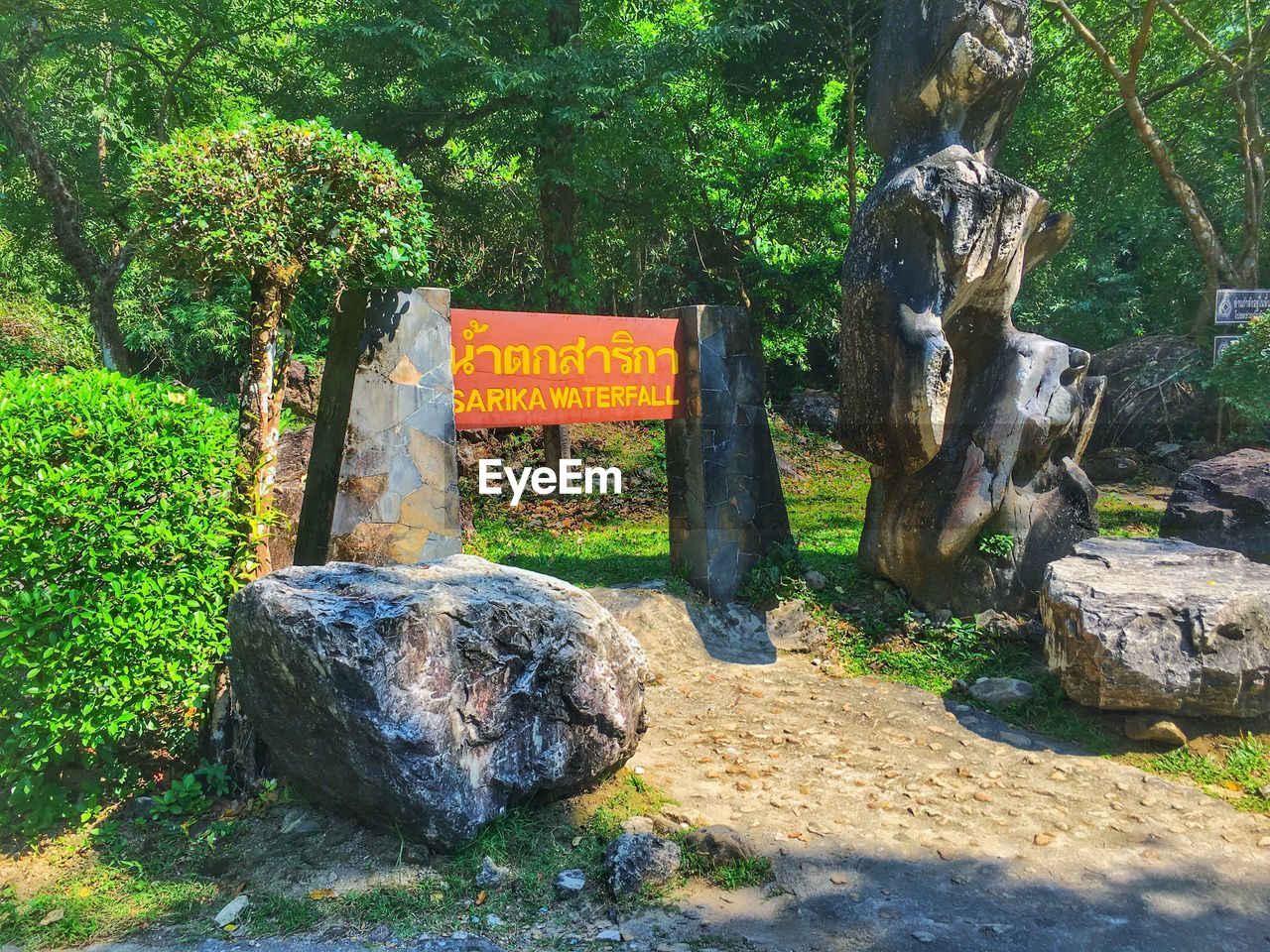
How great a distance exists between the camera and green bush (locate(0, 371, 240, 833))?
160 inches

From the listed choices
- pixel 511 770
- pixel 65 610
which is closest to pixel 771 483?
pixel 511 770

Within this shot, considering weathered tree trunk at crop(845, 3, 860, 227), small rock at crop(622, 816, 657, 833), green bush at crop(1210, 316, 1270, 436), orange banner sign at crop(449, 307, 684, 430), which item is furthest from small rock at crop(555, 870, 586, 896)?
weathered tree trunk at crop(845, 3, 860, 227)

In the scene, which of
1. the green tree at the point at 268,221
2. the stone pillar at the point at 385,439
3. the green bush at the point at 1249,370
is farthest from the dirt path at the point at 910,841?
the green bush at the point at 1249,370

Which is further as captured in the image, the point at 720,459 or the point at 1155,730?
the point at 720,459

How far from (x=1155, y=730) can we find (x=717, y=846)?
2.90 meters

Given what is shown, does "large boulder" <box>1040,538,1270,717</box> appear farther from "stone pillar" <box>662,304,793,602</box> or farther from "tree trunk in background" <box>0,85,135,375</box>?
"tree trunk in background" <box>0,85,135,375</box>

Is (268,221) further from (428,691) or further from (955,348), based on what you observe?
(955,348)

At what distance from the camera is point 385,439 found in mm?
5594

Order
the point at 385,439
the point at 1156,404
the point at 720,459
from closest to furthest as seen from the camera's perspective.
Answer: the point at 385,439
the point at 720,459
the point at 1156,404

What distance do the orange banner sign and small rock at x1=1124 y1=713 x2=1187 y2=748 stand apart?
12.7 feet

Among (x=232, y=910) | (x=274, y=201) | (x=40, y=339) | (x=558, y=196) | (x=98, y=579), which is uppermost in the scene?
(x=558, y=196)

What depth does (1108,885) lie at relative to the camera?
393 centimetres

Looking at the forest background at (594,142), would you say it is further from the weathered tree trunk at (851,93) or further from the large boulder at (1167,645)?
the large boulder at (1167,645)

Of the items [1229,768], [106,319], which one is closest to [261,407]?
[1229,768]
